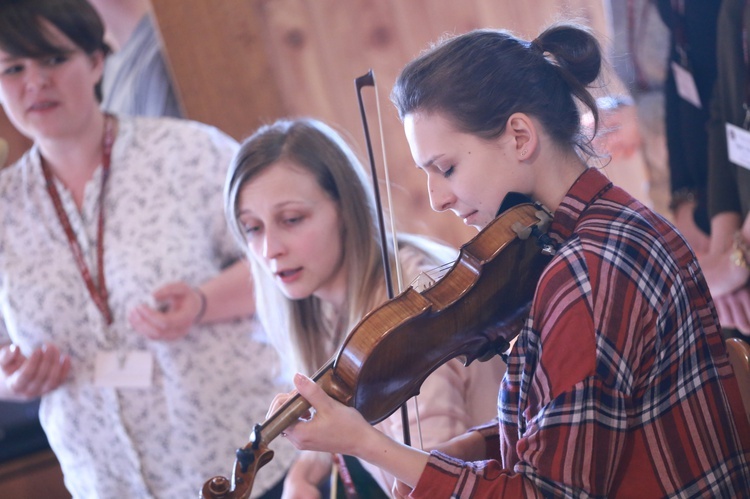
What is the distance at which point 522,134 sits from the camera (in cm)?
116

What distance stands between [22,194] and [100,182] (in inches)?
7.8

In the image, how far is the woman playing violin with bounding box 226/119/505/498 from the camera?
5.57ft

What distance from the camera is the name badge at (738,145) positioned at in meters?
1.83

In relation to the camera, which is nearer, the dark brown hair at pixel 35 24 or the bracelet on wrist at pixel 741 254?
the bracelet on wrist at pixel 741 254

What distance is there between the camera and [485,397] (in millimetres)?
1577

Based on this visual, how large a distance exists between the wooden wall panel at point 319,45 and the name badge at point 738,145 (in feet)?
4.58

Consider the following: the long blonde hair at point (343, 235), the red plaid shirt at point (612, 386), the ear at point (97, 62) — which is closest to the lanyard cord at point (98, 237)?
the ear at point (97, 62)

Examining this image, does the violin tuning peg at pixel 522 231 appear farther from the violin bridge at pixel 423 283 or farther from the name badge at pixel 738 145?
the name badge at pixel 738 145

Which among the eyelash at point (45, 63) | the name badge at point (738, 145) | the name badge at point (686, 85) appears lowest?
the name badge at point (738, 145)

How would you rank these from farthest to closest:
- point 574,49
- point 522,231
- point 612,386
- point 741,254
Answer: point 741,254 → point 574,49 → point 522,231 → point 612,386

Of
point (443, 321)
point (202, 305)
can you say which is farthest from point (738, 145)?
point (202, 305)

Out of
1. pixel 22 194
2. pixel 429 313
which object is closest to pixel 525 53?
pixel 429 313

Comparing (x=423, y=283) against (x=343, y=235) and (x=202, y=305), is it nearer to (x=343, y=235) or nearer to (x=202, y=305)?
(x=343, y=235)

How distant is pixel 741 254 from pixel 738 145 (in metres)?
0.23
